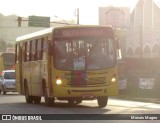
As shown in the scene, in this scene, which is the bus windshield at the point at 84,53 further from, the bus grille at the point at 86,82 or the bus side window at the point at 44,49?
the bus side window at the point at 44,49

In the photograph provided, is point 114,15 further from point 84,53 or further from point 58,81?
point 58,81

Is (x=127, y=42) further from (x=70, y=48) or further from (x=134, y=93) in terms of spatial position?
(x=70, y=48)

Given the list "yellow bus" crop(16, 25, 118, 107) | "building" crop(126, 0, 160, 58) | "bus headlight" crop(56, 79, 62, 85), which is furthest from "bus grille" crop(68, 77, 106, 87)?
"building" crop(126, 0, 160, 58)

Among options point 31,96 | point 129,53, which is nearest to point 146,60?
point 129,53

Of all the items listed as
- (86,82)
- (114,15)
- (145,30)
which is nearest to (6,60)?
(145,30)

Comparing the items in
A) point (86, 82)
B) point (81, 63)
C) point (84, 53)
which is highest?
point (84, 53)

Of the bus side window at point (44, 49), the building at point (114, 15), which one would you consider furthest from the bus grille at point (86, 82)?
the building at point (114, 15)

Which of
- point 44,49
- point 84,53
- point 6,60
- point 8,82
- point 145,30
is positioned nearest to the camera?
point 84,53

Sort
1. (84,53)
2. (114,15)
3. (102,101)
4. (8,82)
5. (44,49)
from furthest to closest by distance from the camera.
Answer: (114,15)
(8,82)
(44,49)
(102,101)
(84,53)

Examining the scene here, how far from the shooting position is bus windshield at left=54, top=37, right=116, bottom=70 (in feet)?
74.6

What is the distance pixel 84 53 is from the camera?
2280 centimetres

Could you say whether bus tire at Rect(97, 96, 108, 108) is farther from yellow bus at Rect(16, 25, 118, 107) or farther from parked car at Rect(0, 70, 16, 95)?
parked car at Rect(0, 70, 16, 95)

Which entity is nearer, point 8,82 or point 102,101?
point 102,101

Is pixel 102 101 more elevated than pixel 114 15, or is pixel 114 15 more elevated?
pixel 114 15
